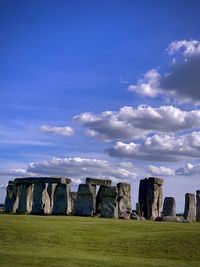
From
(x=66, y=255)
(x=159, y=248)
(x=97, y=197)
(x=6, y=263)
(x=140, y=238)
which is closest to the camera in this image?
(x=6, y=263)

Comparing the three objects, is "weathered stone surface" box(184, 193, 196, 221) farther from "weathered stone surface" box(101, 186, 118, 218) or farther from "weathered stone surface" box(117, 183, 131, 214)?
"weathered stone surface" box(101, 186, 118, 218)

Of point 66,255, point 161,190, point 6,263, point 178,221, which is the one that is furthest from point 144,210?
point 6,263

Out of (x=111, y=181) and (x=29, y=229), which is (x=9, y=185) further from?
(x=29, y=229)

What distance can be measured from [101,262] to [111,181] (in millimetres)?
20316

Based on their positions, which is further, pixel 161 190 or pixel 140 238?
pixel 161 190

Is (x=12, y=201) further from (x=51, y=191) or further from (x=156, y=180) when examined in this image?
(x=156, y=180)

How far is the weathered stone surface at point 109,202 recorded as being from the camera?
125ft

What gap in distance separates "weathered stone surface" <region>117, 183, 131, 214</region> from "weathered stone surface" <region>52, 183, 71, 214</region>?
4148 mm

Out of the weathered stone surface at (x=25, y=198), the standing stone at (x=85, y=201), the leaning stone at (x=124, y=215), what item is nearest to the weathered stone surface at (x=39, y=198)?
the weathered stone surface at (x=25, y=198)

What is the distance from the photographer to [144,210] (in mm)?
42031

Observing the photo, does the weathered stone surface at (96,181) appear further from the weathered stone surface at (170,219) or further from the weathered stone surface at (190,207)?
the weathered stone surface at (190,207)

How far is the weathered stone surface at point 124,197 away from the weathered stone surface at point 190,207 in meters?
4.89

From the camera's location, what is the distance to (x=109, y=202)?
38.3 m

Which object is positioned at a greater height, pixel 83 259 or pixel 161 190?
pixel 161 190
